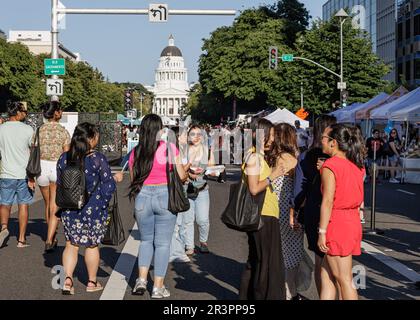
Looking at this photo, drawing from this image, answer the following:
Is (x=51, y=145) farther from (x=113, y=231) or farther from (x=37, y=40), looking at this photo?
(x=37, y=40)

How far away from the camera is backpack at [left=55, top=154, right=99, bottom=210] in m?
7.17

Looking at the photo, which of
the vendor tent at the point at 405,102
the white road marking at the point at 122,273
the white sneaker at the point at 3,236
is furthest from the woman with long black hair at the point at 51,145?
the vendor tent at the point at 405,102

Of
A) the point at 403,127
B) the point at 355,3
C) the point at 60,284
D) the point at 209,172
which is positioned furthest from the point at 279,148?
the point at 355,3

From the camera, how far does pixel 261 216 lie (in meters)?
6.04

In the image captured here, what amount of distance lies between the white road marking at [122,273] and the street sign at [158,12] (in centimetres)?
1126

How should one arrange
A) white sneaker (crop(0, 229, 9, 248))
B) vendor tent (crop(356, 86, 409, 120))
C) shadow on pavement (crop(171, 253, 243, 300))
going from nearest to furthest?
shadow on pavement (crop(171, 253, 243, 300)), white sneaker (crop(0, 229, 9, 248)), vendor tent (crop(356, 86, 409, 120))

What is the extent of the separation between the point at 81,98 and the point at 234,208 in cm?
9936

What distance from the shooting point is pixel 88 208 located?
7.30 metres

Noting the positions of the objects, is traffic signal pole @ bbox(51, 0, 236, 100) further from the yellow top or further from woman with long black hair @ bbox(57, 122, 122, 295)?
the yellow top

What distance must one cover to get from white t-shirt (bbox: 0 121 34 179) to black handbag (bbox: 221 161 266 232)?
4.95 meters

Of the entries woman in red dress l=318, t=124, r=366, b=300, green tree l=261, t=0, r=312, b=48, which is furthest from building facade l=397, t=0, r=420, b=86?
woman in red dress l=318, t=124, r=366, b=300

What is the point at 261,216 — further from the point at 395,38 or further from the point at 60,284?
the point at 395,38

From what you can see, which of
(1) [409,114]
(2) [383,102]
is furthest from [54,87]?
(2) [383,102]

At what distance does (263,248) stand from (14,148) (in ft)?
16.9
